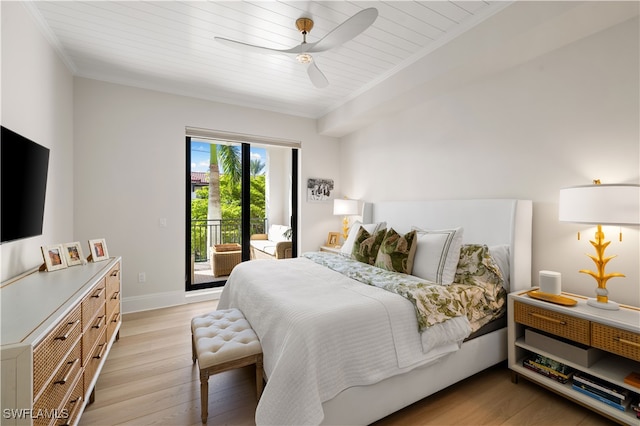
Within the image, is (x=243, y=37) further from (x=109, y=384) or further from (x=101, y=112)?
(x=109, y=384)

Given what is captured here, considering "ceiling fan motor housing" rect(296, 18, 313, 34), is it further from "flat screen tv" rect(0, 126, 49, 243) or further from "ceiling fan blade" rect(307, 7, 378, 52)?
"flat screen tv" rect(0, 126, 49, 243)

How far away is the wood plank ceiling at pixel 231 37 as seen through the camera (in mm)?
2145

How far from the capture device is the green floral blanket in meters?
1.81

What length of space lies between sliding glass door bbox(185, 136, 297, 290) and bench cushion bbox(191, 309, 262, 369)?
2.15 metres

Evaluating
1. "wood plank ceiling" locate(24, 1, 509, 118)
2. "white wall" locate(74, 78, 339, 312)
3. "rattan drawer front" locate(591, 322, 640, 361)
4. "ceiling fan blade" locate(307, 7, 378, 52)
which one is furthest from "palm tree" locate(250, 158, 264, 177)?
"rattan drawer front" locate(591, 322, 640, 361)

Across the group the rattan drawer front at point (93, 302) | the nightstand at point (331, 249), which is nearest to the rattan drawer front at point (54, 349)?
the rattan drawer front at point (93, 302)

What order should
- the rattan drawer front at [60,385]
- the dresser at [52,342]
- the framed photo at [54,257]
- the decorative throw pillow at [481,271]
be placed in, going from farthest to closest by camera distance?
1. the decorative throw pillow at [481,271]
2. the framed photo at [54,257]
3. the rattan drawer front at [60,385]
4. the dresser at [52,342]

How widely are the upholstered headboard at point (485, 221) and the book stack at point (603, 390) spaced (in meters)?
0.68

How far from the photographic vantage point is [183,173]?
3.68m

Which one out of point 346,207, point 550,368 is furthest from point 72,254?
point 550,368

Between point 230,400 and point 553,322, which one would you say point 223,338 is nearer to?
point 230,400

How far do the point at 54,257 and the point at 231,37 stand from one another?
2.28 metres

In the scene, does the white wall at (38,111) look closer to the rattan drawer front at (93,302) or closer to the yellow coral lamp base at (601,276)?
the rattan drawer front at (93,302)

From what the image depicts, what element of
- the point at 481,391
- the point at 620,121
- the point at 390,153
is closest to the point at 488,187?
the point at 620,121
